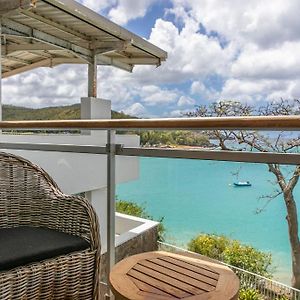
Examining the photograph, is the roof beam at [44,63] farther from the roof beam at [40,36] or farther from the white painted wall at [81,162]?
the white painted wall at [81,162]

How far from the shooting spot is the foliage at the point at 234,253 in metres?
2.81

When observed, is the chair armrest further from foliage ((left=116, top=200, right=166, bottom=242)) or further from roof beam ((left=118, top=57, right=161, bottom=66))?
roof beam ((left=118, top=57, right=161, bottom=66))

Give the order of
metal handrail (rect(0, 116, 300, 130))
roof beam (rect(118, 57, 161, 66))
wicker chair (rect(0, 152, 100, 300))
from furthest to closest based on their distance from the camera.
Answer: roof beam (rect(118, 57, 161, 66)), wicker chair (rect(0, 152, 100, 300)), metal handrail (rect(0, 116, 300, 130))

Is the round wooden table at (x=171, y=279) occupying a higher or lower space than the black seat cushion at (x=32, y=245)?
A: lower

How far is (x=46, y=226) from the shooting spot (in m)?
2.01

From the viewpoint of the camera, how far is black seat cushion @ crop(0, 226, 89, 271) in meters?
1.53

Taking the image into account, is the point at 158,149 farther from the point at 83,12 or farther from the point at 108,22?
the point at 108,22

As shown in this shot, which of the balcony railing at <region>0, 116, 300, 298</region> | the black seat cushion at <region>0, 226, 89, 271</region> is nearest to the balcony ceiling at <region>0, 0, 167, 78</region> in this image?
the balcony railing at <region>0, 116, 300, 298</region>

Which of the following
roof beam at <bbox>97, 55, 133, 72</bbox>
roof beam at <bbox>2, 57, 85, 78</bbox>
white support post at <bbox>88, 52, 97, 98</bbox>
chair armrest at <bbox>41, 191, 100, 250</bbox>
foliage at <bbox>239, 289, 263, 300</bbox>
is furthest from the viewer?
roof beam at <bbox>2, 57, 85, 78</bbox>

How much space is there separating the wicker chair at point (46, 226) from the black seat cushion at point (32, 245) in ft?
0.07

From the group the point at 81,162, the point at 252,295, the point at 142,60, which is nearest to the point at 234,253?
the point at 252,295

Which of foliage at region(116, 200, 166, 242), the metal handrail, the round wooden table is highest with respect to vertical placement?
the metal handrail

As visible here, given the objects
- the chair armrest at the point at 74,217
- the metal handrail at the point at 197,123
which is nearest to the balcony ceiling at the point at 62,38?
the metal handrail at the point at 197,123

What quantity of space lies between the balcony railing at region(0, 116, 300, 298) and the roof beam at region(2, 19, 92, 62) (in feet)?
11.7
